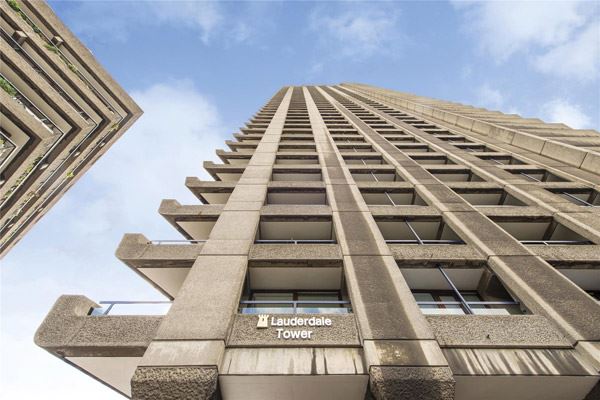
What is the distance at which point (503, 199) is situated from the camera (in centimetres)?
1252

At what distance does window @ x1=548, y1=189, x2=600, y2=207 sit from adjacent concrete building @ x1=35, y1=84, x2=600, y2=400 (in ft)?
0.16

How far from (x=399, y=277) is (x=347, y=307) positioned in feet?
4.59

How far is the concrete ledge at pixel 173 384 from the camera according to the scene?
182 inches

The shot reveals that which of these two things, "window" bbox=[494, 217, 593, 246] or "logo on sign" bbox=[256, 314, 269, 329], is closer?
"logo on sign" bbox=[256, 314, 269, 329]

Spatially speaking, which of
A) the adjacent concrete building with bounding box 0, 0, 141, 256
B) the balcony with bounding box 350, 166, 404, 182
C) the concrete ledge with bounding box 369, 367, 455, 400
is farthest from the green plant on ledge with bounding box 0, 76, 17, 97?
the concrete ledge with bounding box 369, 367, 455, 400

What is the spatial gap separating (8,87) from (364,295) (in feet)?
41.9

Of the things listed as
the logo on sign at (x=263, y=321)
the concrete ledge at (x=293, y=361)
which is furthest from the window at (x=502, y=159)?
the logo on sign at (x=263, y=321)

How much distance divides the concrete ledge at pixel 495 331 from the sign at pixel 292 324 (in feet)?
7.26

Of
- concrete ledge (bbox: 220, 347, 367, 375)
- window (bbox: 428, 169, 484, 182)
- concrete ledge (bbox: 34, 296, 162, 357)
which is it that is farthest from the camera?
window (bbox: 428, 169, 484, 182)

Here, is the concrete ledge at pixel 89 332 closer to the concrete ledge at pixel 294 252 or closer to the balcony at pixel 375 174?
the concrete ledge at pixel 294 252

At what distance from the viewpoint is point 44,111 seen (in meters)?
11.7

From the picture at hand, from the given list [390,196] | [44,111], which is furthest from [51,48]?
[390,196]

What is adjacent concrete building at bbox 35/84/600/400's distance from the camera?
16.6ft

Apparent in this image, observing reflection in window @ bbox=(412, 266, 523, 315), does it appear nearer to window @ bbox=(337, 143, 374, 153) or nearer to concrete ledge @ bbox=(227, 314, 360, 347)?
concrete ledge @ bbox=(227, 314, 360, 347)
